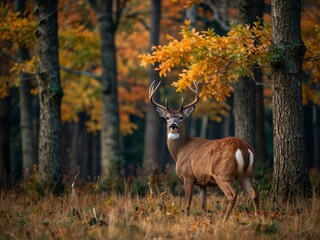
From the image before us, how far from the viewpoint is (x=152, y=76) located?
2144 cm

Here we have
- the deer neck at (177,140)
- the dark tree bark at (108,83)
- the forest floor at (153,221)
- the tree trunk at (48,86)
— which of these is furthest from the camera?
the dark tree bark at (108,83)

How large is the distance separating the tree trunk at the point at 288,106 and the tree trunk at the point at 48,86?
471cm

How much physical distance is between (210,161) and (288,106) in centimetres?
171

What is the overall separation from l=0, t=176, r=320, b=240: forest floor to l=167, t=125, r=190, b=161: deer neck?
1067 millimetres

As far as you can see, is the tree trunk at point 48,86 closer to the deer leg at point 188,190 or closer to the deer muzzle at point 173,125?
the deer muzzle at point 173,125

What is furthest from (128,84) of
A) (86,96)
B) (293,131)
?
(293,131)

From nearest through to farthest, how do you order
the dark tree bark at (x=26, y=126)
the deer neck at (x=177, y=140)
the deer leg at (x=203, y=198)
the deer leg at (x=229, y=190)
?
the deer leg at (x=229, y=190) → the deer leg at (x=203, y=198) → the deer neck at (x=177, y=140) → the dark tree bark at (x=26, y=126)

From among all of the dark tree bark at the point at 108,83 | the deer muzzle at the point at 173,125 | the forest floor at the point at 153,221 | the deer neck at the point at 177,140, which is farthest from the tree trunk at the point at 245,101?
the dark tree bark at the point at 108,83

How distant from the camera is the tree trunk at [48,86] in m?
12.0

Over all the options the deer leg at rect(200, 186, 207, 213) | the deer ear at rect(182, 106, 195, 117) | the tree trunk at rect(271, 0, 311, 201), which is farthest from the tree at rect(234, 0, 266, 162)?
the deer leg at rect(200, 186, 207, 213)

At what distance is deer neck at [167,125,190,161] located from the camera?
1014 cm

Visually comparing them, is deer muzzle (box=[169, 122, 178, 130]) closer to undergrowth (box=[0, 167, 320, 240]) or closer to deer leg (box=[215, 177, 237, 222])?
undergrowth (box=[0, 167, 320, 240])

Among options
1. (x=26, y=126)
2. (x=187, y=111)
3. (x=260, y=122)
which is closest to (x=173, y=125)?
(x=187, y=111)

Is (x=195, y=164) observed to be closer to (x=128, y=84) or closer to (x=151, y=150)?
(x=151, y=150)
